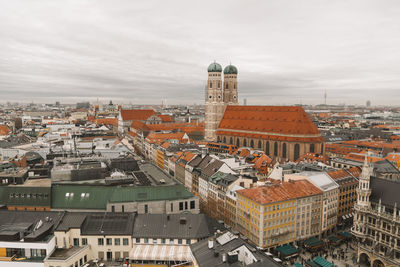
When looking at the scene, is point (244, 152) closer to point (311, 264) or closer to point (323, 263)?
point (311, 264)

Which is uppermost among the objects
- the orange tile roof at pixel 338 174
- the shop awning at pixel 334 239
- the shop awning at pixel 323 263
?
the orange tile roof at pixel 338 174

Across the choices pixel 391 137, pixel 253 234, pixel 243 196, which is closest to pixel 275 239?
pixel 253 234

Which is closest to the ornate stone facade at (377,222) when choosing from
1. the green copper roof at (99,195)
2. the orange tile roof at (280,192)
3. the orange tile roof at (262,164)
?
the orange tile roof at (280,192)

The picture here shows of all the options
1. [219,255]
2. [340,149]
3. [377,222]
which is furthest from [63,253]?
[340,149]

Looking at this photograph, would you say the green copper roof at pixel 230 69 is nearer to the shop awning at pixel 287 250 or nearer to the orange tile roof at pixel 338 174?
the orange tile roof at pixel 338 174

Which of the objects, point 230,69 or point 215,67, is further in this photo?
point 230,69
